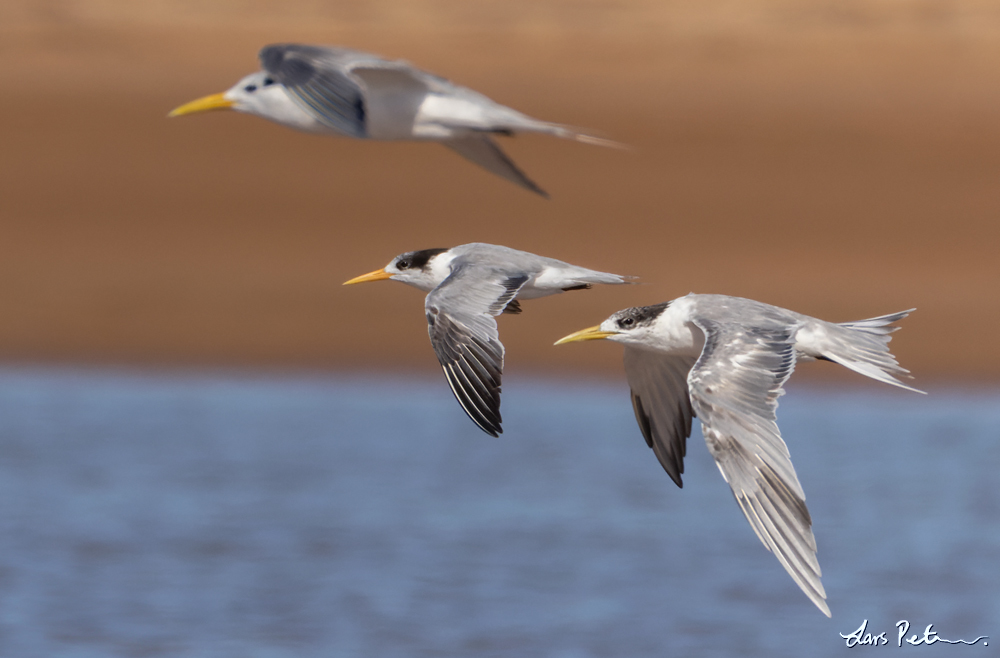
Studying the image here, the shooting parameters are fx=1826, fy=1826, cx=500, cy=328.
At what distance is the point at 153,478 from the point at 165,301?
4.32 m

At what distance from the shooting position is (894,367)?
8148 millimetres

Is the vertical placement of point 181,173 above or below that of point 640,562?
above

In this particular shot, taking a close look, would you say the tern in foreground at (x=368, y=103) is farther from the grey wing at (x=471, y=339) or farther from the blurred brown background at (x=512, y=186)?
the blurred brown background at (x=512, y=186)

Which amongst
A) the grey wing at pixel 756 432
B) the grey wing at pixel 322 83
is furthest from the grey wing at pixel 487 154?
the grey wing at pixel 756 432

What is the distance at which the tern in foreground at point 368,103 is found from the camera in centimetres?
887

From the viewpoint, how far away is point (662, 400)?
352 inches

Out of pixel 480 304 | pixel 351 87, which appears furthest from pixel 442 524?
pixel 480 304

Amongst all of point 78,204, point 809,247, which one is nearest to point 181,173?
point 78,204

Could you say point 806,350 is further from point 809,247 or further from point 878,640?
point 809,247

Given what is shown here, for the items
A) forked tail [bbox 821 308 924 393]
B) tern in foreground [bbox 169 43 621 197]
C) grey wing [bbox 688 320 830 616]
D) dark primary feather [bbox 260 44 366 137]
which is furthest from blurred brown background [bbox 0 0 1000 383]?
grey wing [bbox 688 320 830 616]

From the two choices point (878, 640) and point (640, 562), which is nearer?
point (878, 640)

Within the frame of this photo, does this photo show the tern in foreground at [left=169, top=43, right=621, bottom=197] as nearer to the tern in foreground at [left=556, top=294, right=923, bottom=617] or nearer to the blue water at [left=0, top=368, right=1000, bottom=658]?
the tern in foreground at [left=556, top=294, right=923, bottom=617]
